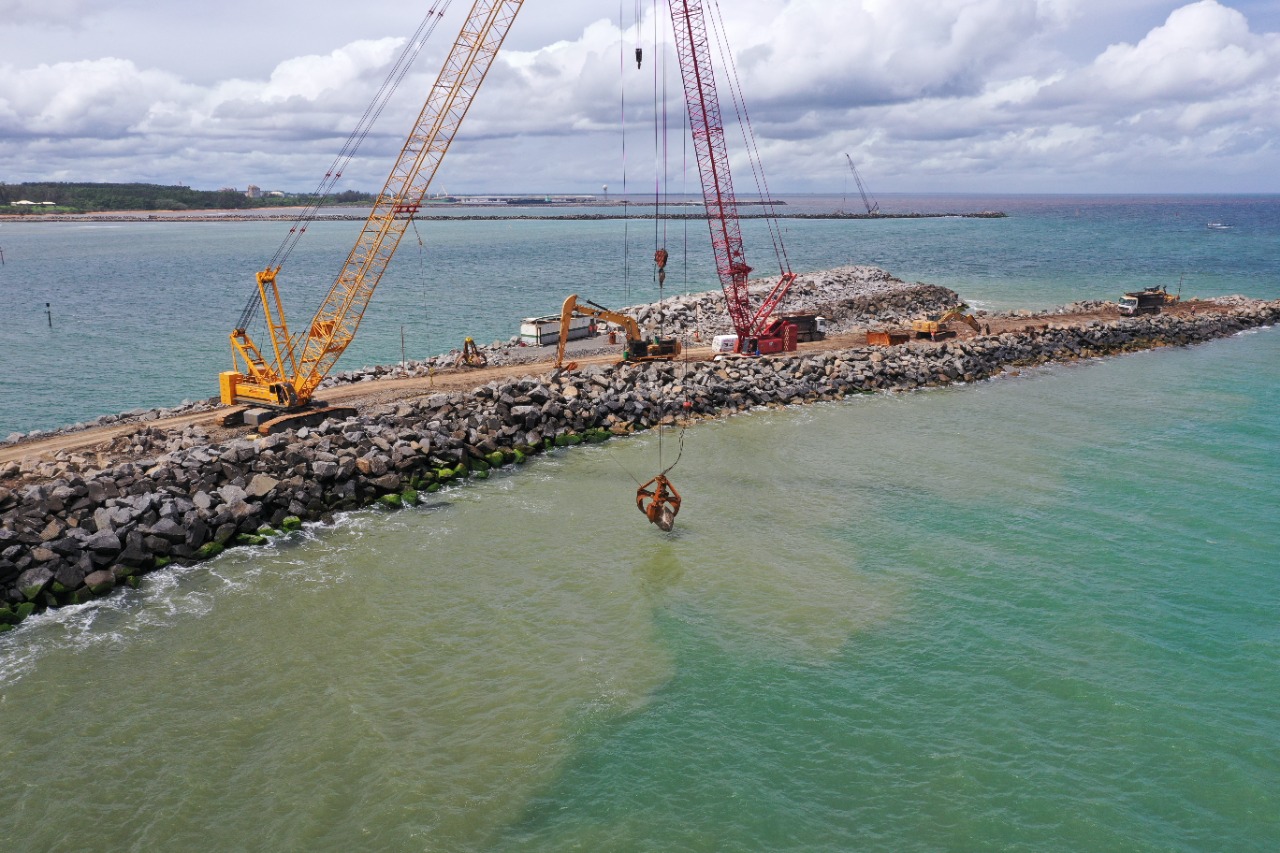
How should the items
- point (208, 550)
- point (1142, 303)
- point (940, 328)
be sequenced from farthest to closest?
point (1142, 303) → point (940, 328) → point (208, 550)

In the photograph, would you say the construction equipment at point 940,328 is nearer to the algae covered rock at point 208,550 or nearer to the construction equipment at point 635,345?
the construction equipment at point 635,345

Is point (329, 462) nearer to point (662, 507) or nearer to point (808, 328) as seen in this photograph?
point (662, 507)

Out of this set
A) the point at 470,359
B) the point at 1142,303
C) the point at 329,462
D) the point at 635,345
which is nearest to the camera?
the point at 329,462

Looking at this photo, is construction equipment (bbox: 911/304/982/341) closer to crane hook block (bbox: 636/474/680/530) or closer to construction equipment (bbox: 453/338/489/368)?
construction equipment (bbox: 453/338/489/368)

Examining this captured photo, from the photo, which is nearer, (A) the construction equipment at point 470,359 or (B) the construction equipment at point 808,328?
(A) the construction equipment at point 470,359

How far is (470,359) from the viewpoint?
153 ft

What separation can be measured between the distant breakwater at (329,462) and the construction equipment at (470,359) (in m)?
7.38

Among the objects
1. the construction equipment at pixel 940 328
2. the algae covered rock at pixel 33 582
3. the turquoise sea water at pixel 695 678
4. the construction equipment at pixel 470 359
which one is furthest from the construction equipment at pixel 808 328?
the algae covered rock at pixel 33 582

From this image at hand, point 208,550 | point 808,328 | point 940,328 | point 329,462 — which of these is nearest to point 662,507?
point 329,462

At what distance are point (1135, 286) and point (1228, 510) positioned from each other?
7384cm

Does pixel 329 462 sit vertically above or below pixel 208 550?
above

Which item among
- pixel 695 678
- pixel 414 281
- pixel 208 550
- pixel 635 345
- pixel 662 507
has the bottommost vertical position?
pixel 695 678

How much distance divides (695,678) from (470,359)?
31.1 metres

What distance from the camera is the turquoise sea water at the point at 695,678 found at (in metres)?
15.0
